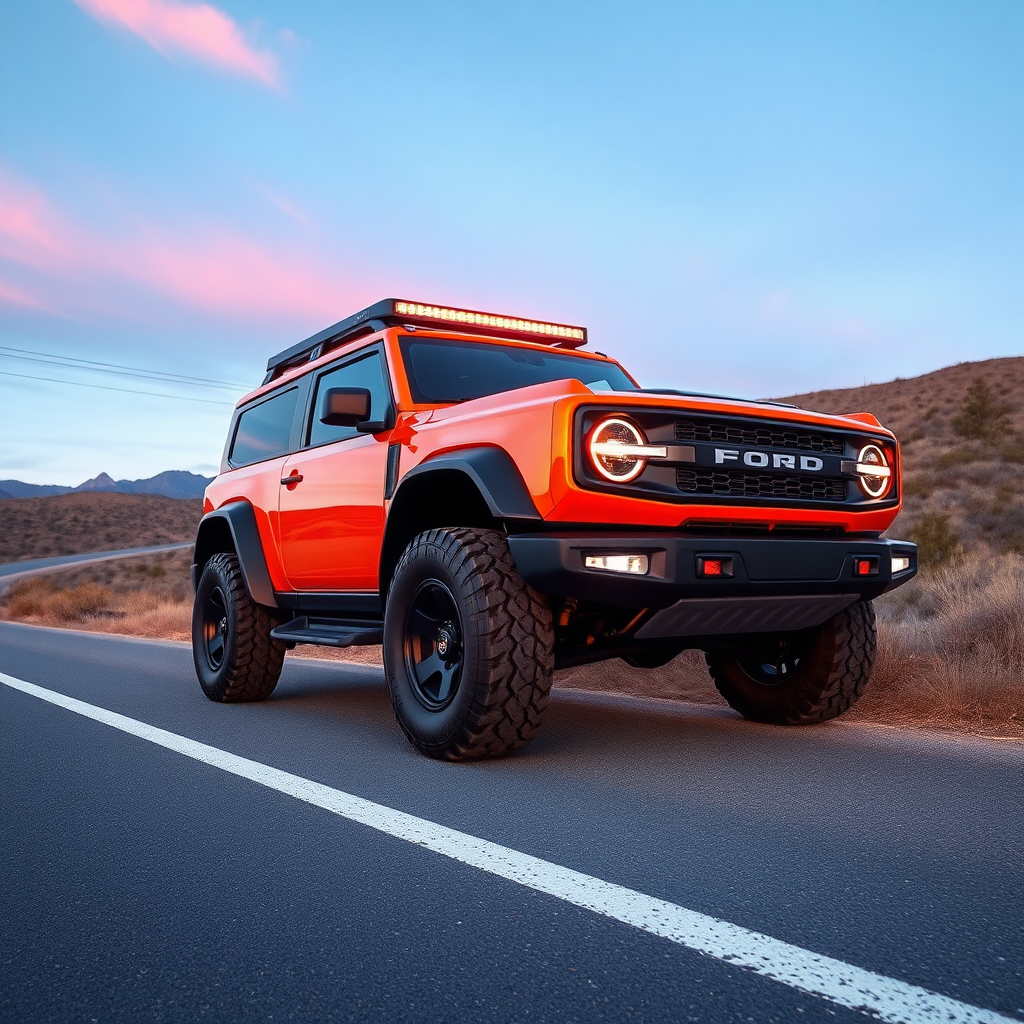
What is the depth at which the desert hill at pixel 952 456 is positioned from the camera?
1598cm

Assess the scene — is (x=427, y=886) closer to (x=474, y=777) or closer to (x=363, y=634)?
(x=474, y=777)

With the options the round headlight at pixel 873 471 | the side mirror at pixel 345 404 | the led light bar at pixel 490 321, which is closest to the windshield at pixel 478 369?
the led light bar at pixel 490 321

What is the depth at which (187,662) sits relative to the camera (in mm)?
10562

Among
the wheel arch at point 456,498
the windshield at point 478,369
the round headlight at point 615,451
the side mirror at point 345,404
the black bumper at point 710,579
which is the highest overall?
the windshield at point 478,369

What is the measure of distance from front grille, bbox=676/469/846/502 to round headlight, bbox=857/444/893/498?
195 mm

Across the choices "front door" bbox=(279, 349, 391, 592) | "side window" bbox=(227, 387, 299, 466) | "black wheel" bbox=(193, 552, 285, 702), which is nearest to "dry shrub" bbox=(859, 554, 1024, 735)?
"front door" bbox=(279, 349, 391, 592)

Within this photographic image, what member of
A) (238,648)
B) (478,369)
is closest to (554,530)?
(478,369)

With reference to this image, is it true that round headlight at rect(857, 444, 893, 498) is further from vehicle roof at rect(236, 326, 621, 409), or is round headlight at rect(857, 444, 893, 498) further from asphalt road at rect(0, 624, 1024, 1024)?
vehicle roof at rect(236, 326, 621, 409)

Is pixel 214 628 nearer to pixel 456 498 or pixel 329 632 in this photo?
pixel 329 632

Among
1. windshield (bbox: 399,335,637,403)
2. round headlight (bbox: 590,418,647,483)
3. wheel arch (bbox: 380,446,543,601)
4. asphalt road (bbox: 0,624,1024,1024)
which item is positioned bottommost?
asphalt road (bbox: 0,624,1024,1024)

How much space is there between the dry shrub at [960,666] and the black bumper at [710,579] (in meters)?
1.30

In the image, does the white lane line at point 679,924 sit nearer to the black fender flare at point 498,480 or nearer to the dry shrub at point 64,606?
the black fender flare at point 498,480

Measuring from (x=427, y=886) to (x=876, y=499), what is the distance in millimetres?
3026

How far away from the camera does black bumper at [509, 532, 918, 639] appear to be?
3.96 m
